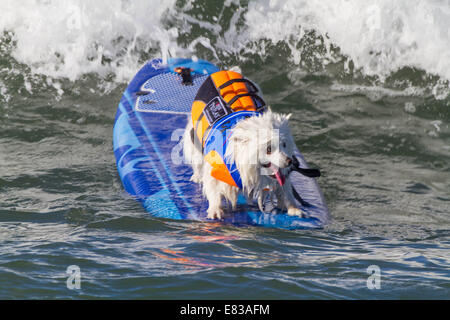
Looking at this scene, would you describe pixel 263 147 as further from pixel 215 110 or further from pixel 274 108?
pixel 274 108

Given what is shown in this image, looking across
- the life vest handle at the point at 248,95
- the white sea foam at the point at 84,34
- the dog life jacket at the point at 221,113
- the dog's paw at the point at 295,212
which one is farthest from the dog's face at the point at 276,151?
the white sea foam at the point at 84,34

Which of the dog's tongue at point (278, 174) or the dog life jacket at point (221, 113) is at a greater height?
the dog life jacket at point (221, 113)

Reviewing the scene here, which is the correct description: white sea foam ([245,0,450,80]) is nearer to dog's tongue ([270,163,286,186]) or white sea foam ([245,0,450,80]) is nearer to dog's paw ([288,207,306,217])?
dog's paw ([288,207,306,217])

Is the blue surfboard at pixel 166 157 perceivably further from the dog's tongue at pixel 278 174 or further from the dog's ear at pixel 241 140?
the dog's ear at pixel 241 140

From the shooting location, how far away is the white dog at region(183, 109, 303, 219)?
430cm

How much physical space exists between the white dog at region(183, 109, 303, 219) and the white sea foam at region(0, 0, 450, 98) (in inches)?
160

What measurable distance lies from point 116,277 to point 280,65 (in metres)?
5.55

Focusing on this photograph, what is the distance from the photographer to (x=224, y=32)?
9.02 metres

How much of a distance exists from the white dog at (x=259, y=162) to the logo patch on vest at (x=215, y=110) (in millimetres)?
320

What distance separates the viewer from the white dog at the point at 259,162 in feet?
14.1

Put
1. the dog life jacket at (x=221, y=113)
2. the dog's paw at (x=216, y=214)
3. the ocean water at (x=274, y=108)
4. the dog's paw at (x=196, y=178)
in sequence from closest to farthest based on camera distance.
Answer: the ocean water at (x=274, y=108)
the dog life jacket at (x=221, y=113)
the dog's paw at (x=216, y=214)
the dog's paw at (x=196, y=178)

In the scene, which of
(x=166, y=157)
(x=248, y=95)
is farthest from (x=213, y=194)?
(x=166, y=157)
